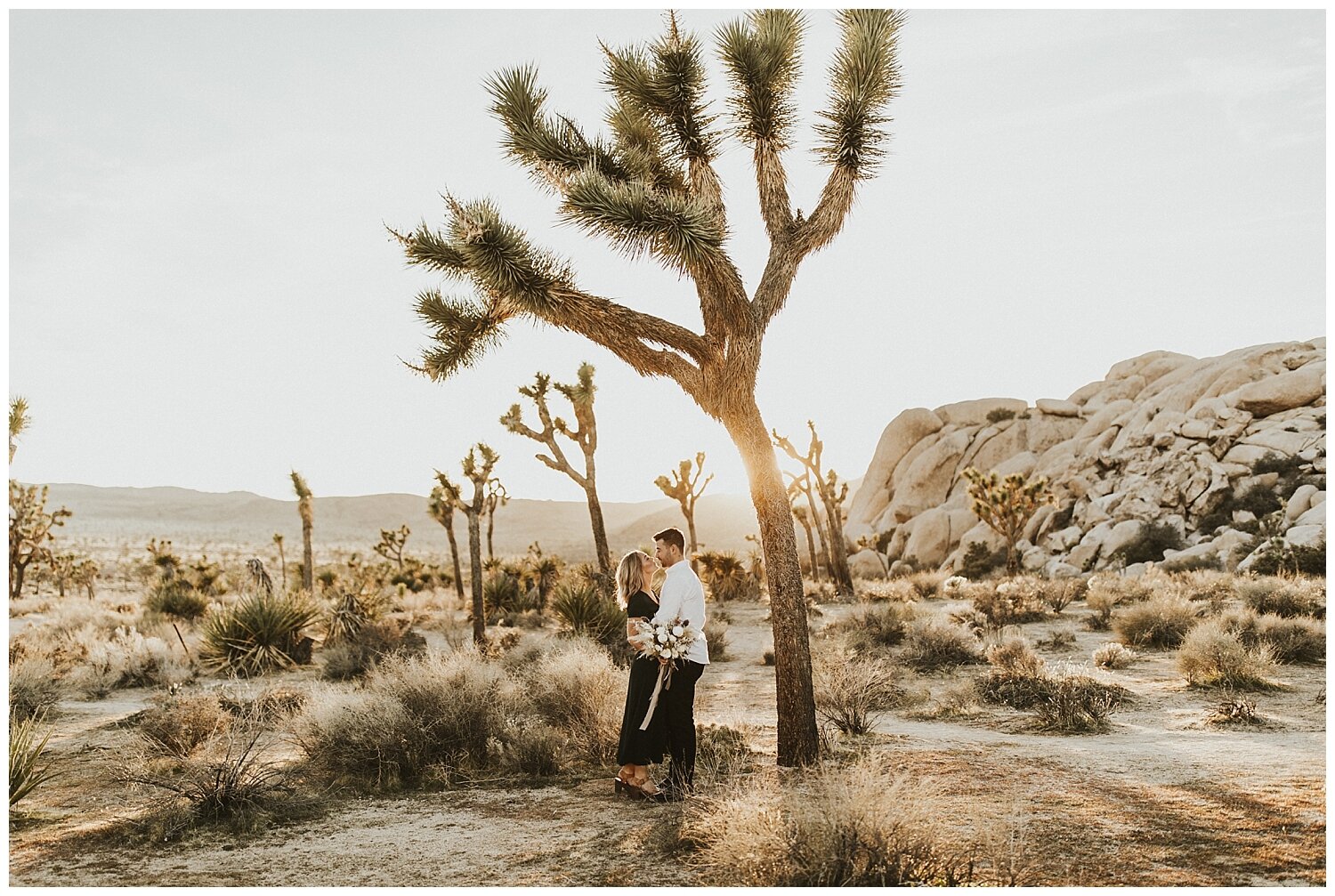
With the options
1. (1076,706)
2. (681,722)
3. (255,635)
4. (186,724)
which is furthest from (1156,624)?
(255,635)

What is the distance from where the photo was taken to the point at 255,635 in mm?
13383

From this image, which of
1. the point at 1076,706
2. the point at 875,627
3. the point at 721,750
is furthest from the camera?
the point at 875,627

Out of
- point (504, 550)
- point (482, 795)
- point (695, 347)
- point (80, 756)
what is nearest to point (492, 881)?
point (482, 795)

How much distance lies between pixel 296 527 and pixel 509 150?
9529cm

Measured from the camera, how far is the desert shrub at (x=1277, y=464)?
2598 centimetres

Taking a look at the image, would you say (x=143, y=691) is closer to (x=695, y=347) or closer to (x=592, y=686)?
(x=592, y=686)

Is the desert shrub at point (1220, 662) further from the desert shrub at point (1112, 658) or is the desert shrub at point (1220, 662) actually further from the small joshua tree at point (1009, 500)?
the small joshua tree at point (1009, 500)

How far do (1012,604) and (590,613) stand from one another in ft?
28.8

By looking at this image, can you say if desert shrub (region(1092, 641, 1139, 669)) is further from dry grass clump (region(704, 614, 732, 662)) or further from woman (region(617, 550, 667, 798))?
woman (region(617, 550, 667, 798))

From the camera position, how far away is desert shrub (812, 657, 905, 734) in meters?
8.10

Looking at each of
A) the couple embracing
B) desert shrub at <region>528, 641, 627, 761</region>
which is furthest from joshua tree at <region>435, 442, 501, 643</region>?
the couple embracing

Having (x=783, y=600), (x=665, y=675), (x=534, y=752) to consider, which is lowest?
(x=534, y=752)

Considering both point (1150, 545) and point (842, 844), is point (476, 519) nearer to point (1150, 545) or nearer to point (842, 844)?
point (842, 844)

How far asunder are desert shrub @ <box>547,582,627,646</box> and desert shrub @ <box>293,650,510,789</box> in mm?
6268
